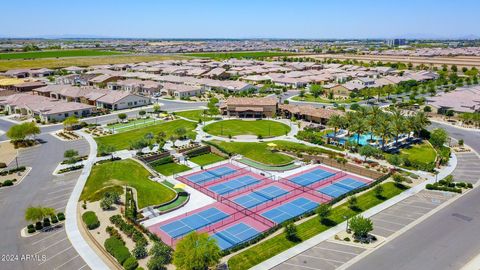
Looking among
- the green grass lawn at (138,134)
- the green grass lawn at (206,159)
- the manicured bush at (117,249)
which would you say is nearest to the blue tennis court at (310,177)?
the green grass lawn at (206,159)

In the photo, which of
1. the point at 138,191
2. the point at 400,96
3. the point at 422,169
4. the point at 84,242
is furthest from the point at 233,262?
the point at 400,96

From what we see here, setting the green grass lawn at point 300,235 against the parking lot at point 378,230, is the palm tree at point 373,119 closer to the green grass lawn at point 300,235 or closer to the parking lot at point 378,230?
the green grass lawn at point 300,235

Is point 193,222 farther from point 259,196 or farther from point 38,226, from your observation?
point 38,226

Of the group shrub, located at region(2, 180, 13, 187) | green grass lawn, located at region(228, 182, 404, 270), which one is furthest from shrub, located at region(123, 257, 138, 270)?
shrub, located at region(2, 180, 13, 187)

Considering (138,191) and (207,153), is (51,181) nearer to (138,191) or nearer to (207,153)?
(138,191)

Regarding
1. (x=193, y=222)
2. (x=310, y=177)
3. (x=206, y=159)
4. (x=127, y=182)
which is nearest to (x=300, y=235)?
(x=193, y=222)
